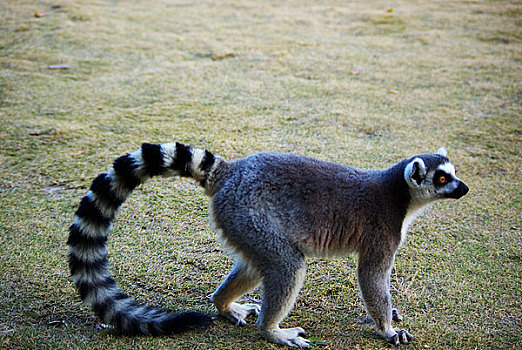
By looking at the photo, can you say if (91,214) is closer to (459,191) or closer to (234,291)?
(234,291)

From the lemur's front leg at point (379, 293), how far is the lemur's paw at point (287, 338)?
0.54 meters

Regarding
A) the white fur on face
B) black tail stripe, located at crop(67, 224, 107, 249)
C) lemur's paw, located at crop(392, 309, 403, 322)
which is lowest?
lemur's paw, located at crop(392, 309, 403, 322)

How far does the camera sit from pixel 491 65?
9156mm

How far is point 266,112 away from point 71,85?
11.5 ft

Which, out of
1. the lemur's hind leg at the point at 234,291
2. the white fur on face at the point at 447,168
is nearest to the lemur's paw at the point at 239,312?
the lemur's hind leg at the point at 234,291

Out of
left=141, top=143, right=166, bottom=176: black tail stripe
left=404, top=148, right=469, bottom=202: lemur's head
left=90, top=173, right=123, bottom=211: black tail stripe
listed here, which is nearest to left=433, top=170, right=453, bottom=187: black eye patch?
left=404, top=148, right=469, bottom=202: lemur's head

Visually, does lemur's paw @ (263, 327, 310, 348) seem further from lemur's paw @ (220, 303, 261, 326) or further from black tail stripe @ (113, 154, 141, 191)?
black tail stripe @ (113, 154, 141, 191)

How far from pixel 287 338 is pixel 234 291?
0.53 m

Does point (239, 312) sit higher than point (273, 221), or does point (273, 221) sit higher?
point (273, 221)

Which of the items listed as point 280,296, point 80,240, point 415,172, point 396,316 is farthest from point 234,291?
point 415,172

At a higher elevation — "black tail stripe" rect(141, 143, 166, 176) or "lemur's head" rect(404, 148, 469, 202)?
"black tail stripe" rect(141, 143, 166, 176)

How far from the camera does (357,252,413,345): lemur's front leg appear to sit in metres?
3.31

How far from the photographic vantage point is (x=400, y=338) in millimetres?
3328

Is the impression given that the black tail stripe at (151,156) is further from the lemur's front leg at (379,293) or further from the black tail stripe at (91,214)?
the lemur's front leg at (379,293)
